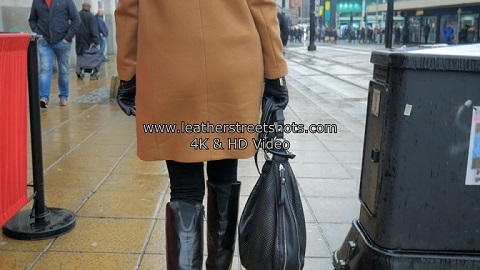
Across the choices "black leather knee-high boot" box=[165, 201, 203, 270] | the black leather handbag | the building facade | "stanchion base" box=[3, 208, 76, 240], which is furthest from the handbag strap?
the building facade

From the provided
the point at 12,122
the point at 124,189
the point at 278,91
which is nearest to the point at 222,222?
the point at 278,91

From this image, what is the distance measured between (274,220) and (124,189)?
2286 millimetres

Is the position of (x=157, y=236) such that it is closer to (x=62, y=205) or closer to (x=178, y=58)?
(x=62, y=205)

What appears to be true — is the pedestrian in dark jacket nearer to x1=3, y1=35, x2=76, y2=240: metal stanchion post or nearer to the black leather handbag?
x1=3, y1=35, x2=76, y2=240: metal stanchion post

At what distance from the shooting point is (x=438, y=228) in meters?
2.50

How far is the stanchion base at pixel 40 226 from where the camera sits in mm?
3176

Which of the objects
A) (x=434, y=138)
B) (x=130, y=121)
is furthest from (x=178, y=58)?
(x=130, y=121)

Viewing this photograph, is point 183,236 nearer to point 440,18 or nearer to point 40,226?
point 40,226

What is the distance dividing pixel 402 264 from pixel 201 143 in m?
1.15

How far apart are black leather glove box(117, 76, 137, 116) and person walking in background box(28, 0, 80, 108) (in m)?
6.06

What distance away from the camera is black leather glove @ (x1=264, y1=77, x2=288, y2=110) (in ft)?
7.31

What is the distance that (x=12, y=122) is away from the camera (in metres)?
2.97

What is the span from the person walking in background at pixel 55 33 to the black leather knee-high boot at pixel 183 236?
20.7 ft

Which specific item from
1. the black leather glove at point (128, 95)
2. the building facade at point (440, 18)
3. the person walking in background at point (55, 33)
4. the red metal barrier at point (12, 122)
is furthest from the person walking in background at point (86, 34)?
the building facade at point (440, 18)
